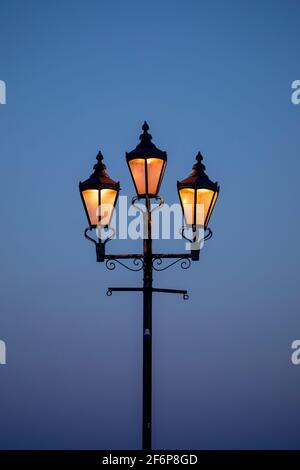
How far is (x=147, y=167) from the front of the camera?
6.24 metres

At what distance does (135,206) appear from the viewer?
20.8 feet

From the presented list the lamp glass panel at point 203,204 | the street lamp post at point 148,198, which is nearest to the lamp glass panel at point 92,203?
the street lamp post at point 148,198

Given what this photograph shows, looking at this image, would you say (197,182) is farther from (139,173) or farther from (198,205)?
(139,173)

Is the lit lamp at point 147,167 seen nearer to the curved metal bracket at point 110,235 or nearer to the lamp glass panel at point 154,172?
the lamp glass panel at point 154,172

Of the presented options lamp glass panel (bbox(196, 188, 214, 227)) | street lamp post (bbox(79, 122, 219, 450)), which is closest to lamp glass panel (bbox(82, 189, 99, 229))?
street lamp post (bbox(79, 122, 219, 450))

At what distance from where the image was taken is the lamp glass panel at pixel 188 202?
246 inches

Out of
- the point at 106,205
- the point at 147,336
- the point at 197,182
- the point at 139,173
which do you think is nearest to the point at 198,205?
the point at 197,182

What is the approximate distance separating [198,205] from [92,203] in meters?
1.19

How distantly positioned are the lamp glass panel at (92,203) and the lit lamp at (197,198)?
940mm

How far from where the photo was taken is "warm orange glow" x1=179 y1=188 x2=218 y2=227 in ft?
20.5
